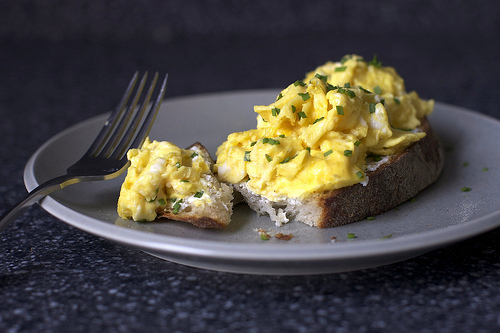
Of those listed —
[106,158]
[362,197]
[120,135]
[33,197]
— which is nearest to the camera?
[33,197]

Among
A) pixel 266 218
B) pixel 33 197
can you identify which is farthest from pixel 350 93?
pixel 33 197

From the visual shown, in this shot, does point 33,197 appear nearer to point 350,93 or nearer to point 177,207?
point 177,207

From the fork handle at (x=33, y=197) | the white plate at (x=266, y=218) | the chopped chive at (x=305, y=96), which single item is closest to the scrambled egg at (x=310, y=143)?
the chopped chive at (x=305, y=96)

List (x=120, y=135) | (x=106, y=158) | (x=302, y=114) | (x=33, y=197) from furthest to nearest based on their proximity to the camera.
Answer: (x=120, y=135), (x=106, y=158), (x=302, y=114), (x=33, y=197)

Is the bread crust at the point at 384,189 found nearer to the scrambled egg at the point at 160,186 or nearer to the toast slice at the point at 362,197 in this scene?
the toast slice at the point at 362,197

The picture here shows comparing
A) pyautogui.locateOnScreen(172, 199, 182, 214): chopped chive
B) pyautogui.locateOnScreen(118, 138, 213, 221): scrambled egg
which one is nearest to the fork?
pyautogui.locateOnScreen(118, 138, 213, 221): scrambled egg

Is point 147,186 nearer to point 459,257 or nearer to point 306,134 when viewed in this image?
point 306,134
